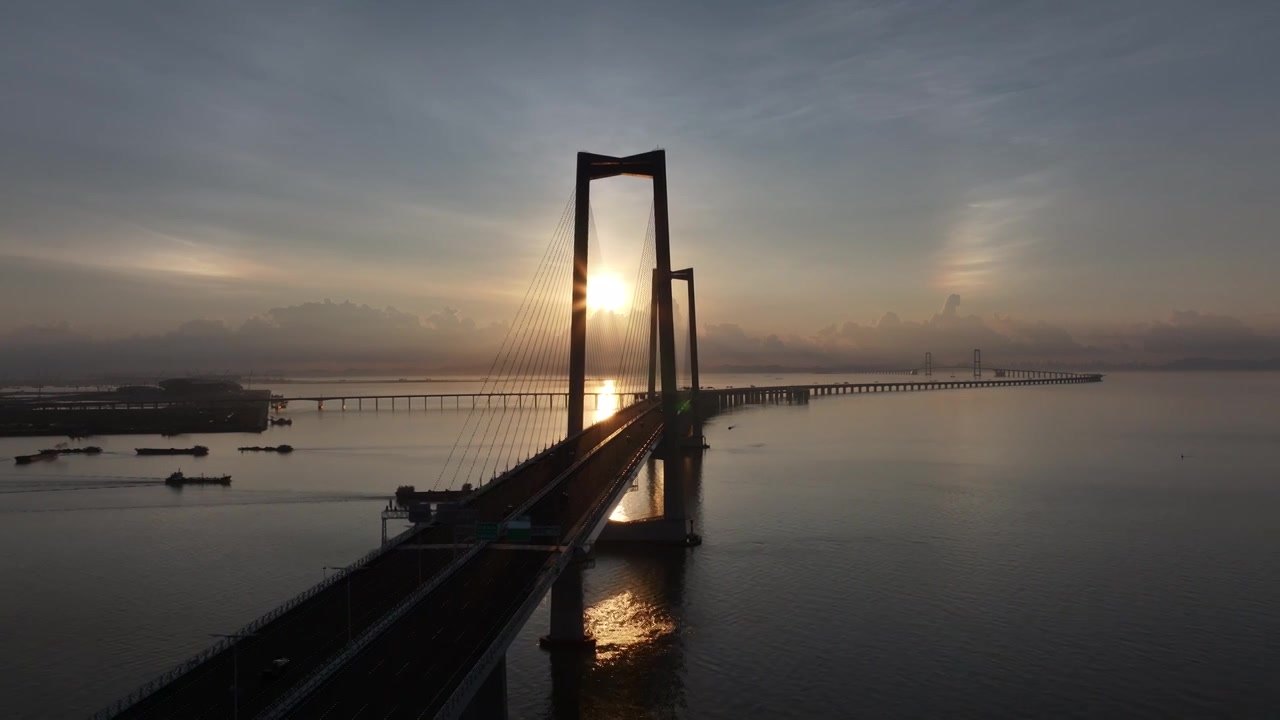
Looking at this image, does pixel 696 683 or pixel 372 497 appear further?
pixel 372 497

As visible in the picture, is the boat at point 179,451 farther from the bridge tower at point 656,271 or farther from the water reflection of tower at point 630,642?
the water reflection of tower at point 630,642

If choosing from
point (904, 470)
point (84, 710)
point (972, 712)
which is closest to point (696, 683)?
point (972, 712)

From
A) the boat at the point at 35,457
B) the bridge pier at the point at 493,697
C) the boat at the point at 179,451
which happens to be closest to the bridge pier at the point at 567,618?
the bridge pier at the point at 493,697

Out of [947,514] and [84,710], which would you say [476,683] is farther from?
[947,514]

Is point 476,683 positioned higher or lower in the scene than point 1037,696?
higher

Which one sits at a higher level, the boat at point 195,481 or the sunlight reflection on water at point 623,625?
the boat at point 195,481

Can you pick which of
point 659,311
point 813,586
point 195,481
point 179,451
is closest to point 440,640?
point 813,586

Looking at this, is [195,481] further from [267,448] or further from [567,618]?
[567,618]
